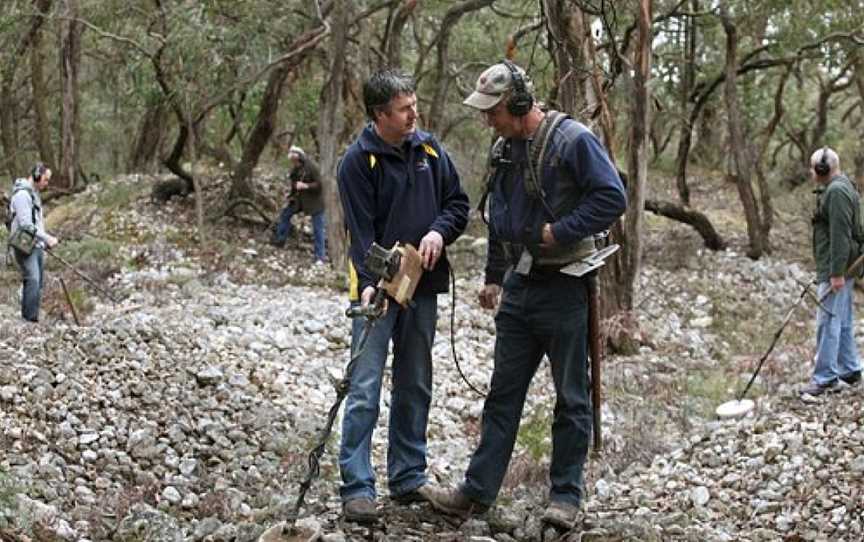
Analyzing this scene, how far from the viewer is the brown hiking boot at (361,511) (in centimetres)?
490

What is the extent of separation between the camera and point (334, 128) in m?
16.1

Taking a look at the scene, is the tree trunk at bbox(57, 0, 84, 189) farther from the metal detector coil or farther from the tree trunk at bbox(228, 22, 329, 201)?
the metal detector coil

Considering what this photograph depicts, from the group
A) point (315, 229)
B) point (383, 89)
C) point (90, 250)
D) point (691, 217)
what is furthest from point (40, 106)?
point (383, 89)

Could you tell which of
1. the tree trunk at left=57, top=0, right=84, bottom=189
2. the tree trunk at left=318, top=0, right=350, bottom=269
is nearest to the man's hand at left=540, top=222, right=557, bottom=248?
the tree trunk at left=318, top=0, right=350, bottom=269

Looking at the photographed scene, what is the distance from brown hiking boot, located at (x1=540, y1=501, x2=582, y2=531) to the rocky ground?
0.21 feet

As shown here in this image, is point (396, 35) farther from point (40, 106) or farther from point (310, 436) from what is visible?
point (40, 106)

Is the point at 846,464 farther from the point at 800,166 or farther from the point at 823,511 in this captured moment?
the point at 800,166

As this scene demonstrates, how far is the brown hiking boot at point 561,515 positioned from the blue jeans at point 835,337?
14.1ft

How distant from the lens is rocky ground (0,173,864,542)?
5.54 metres

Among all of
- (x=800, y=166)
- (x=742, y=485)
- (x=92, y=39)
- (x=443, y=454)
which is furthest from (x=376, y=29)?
(x=742, y=485)

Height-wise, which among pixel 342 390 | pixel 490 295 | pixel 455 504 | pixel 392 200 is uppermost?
pixel 392 200

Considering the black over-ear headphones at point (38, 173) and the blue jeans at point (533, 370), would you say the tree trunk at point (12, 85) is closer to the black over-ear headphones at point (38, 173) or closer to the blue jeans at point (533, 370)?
the black over-ear headphones at point (38, 173)

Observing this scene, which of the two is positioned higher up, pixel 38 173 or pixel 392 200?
pixel 392 200

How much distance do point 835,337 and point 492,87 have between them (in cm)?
501
